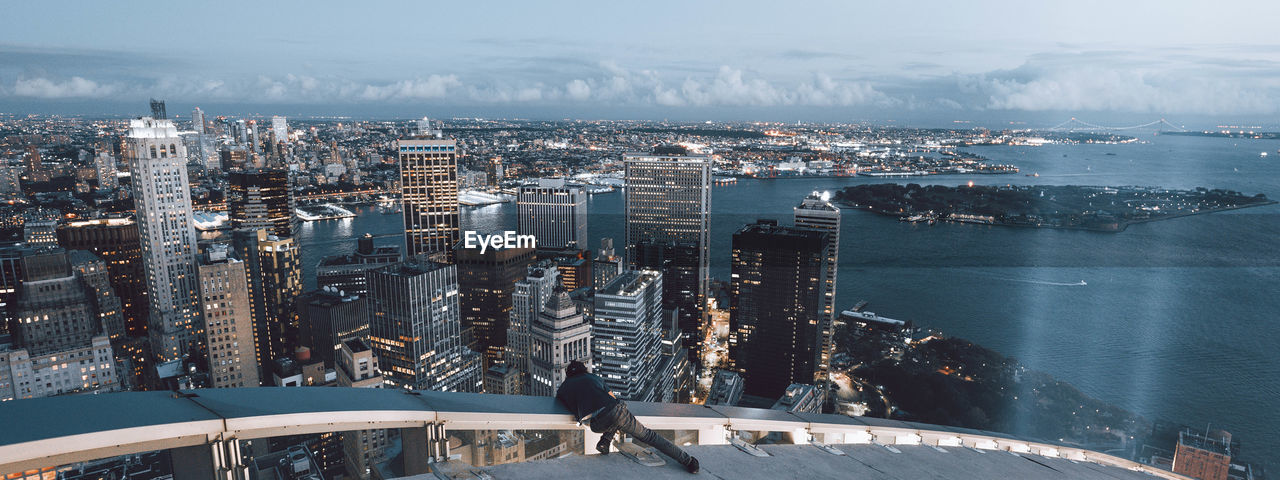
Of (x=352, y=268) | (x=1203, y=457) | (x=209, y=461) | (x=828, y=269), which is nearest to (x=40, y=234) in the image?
(x=352, y=268)

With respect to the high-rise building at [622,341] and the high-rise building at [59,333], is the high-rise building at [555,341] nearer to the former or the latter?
the high-rise building at [622,341]

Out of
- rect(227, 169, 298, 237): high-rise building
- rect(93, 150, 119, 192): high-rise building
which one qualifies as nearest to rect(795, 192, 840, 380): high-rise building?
rect(227, 169, 298, 237): high-rise building

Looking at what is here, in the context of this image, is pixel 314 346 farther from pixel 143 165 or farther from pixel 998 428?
pixel 998 428

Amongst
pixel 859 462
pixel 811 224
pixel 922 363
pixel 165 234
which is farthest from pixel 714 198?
pixel 859 462

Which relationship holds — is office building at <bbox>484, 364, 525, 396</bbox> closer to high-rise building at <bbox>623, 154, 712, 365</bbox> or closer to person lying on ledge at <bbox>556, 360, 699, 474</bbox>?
high-rise building at <bbox>623, 154, 712, 365</bbox>

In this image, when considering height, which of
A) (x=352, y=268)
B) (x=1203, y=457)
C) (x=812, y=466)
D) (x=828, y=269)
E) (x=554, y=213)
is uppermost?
(x=812, y=466)

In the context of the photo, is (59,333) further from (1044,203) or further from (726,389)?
(1044,203)
